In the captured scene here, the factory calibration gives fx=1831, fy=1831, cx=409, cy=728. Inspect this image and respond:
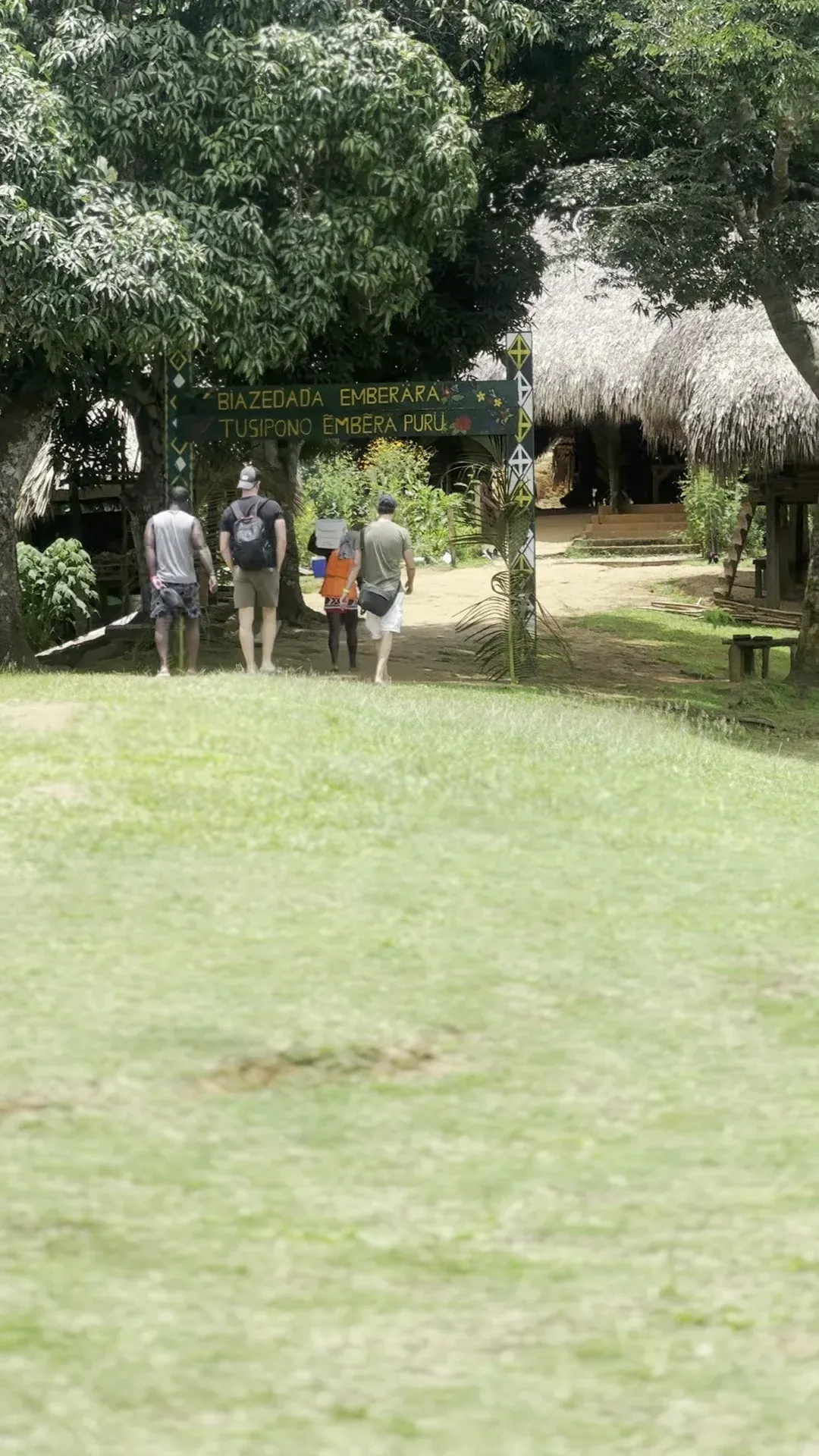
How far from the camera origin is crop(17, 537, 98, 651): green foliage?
790 inches

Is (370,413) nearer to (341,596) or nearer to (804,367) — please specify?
(341,596)

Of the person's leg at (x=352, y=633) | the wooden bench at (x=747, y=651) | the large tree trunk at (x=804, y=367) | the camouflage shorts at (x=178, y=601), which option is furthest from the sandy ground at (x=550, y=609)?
the camouflage shorts at (x=178, y=601)

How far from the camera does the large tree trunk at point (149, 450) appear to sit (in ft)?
58.6

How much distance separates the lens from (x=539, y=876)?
24.0ft

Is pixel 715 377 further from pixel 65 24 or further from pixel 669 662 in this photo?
pixel 65 24

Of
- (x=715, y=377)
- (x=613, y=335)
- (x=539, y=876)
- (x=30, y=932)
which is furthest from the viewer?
(x=613, y=335)

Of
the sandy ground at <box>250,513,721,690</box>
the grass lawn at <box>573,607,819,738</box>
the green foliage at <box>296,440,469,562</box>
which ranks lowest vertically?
the grass lawn at <box>573,607,819,738</box>

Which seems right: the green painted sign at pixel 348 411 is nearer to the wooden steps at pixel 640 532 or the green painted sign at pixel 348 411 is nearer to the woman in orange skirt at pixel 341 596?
the woman in orange skirt at pixel 341 596

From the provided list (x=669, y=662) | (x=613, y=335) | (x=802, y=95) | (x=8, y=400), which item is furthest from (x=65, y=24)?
(x=613, y=335)

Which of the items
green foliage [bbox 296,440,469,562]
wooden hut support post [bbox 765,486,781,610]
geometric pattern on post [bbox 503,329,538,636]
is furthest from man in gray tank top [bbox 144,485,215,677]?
green foliage [bbox 296,440,469,562]

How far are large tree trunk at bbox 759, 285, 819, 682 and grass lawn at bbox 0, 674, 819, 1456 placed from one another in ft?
25.6

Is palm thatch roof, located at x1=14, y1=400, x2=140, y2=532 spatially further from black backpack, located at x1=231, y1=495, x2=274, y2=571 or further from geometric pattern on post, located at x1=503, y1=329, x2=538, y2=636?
black backpack, located at x1=231, y1=495, x2=274, y2=571

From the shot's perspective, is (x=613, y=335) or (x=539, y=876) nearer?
(x=539, y=876)

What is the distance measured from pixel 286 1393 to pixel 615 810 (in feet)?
17.4
